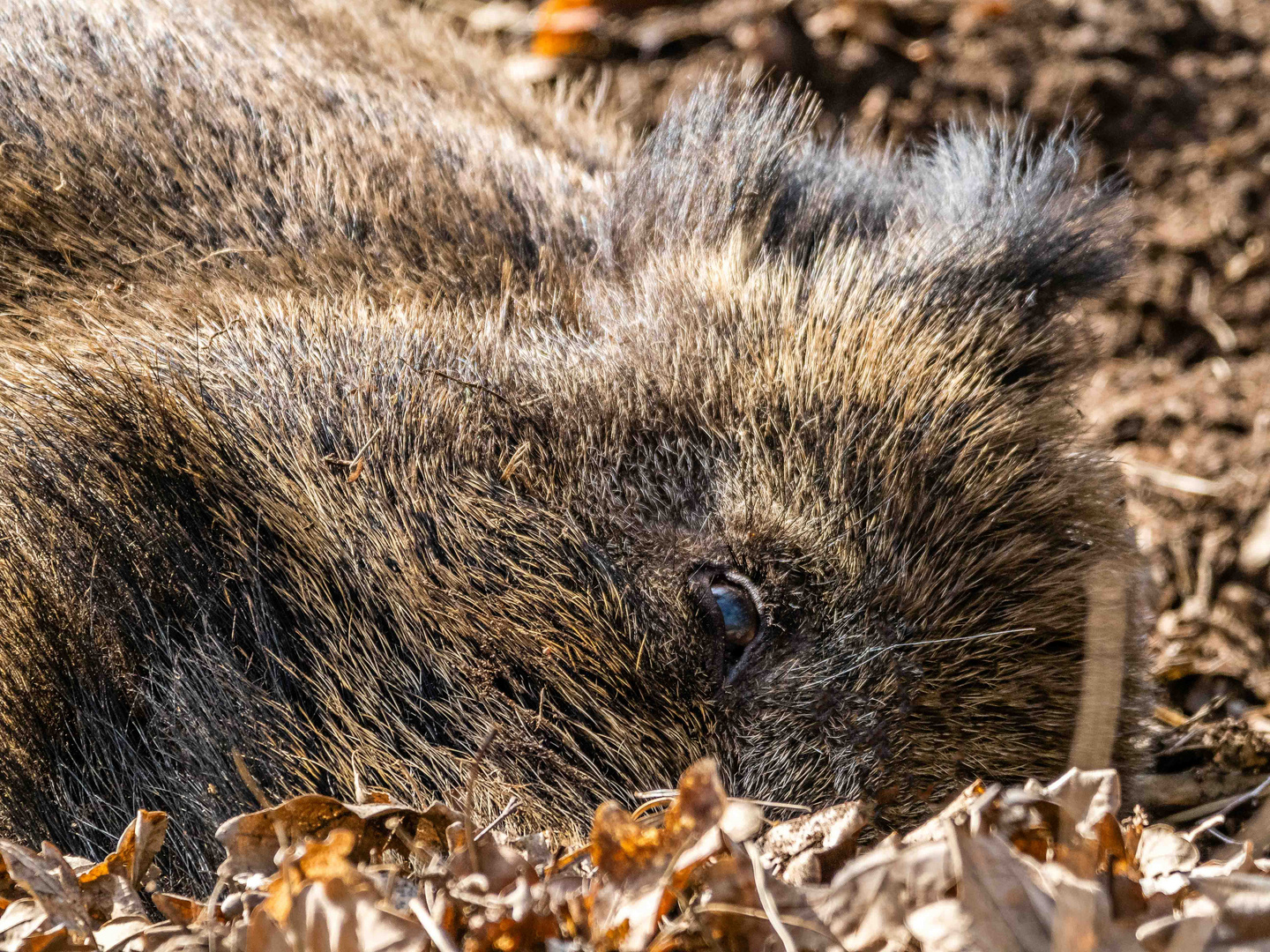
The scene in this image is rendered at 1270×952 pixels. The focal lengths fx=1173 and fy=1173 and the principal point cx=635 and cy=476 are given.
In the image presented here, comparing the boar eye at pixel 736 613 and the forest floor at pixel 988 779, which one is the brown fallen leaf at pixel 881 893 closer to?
the forest floor at pixel 988 779

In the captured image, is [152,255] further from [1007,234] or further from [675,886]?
[1007,234]

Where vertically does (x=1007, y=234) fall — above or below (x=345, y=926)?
above

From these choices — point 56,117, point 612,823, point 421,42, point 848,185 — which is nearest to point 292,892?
point 612,823

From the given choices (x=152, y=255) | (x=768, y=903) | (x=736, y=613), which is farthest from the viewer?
(x=152, y=255)

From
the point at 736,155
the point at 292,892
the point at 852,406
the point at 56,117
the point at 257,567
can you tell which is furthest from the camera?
the point at 736,155

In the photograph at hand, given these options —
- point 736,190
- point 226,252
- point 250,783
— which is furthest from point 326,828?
point 736,190

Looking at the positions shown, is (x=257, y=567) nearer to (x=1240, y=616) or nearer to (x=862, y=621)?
(x=862, y=621)

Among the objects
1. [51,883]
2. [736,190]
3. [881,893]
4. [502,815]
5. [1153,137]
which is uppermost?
[1153,137]

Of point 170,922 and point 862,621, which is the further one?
point 862,621
